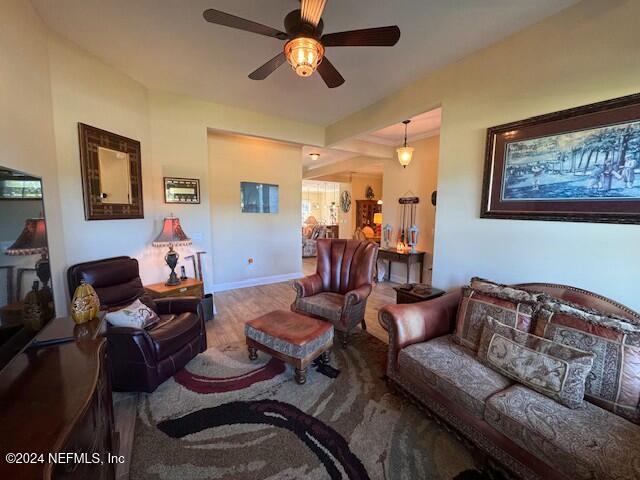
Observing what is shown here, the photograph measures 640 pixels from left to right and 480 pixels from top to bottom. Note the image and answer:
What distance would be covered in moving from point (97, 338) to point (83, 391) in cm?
52

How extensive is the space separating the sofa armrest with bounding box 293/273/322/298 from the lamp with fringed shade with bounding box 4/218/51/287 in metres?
2.08

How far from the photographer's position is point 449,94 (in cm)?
267

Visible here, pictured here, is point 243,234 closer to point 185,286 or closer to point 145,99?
point 185,286

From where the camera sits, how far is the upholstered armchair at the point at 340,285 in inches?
108

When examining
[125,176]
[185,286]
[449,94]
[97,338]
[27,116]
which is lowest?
[185,286]

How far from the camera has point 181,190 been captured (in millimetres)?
3566

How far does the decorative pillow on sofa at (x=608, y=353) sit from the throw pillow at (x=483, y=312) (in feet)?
0.55

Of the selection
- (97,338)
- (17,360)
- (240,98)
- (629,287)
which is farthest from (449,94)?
(17,360)

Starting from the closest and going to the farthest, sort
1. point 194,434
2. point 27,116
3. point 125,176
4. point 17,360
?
point 17,360 < point 194,434 < point 27,116 < point 125,176

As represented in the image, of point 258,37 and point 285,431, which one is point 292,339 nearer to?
point 285,431

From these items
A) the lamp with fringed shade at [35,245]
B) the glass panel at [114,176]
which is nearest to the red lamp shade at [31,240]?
the lamp with fringed shade at [35,245]

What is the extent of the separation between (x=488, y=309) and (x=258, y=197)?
4.01m

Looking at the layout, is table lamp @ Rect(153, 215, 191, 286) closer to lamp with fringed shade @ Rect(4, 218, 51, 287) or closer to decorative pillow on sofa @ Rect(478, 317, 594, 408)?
lamp with fringed shade @ Rect(4, 218, 51, 287)

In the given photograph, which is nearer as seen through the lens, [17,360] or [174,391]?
[17,360]
